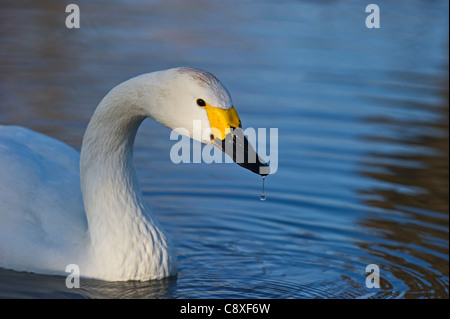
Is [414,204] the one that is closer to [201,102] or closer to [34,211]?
[201,102]

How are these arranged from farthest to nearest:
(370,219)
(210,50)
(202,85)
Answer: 1. (210,50)
2. (370,219)
3. (202,85)

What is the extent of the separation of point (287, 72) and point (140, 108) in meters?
5.84

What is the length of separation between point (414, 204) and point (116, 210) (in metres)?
2.92

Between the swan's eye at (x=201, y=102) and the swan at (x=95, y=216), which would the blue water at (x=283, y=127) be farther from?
the swan's eye at (x=201, y=102)

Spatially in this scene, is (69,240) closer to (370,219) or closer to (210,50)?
(370,219)

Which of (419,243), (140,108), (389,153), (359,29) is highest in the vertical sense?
(359,29)

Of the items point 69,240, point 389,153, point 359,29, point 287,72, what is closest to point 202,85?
point 69,240

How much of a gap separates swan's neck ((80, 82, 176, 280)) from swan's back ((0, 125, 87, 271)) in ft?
0.52

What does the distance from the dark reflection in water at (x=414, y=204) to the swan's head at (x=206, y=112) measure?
1.60 m

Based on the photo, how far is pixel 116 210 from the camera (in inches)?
233

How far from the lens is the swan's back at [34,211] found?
5.78 meters

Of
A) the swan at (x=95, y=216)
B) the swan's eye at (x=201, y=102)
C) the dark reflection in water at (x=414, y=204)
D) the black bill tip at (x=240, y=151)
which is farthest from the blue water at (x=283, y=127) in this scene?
the swan's eye at (x=201, y=102)

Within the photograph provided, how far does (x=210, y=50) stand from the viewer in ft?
39.4

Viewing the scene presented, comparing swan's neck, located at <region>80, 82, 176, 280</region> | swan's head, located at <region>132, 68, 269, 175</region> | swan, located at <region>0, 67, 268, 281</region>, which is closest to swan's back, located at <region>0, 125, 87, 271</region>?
swan, located at <region>0, 67, 268, 281</region>
